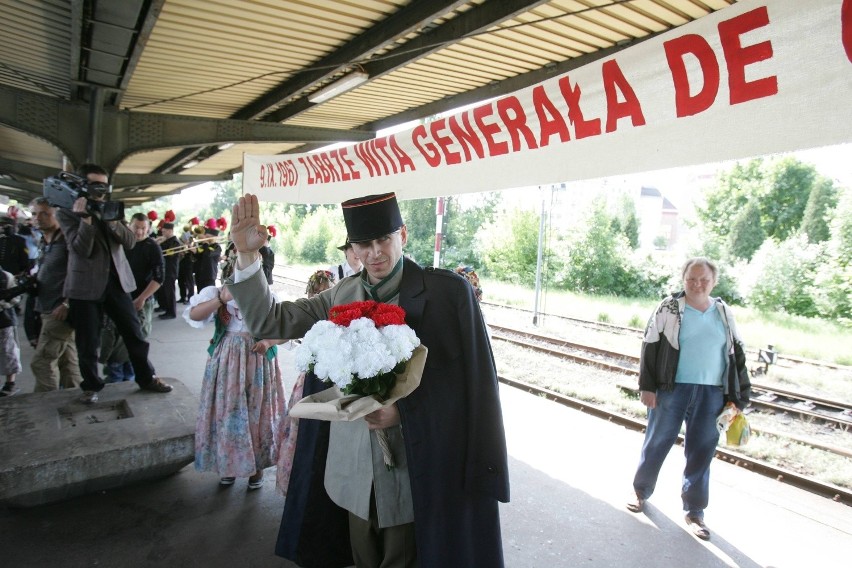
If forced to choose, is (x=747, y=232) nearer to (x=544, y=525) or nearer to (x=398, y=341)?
(x=544, y=525)

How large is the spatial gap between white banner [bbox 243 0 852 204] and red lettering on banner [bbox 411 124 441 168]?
68 mm

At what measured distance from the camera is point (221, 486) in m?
3.83

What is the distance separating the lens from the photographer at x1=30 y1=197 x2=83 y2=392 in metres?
4.50

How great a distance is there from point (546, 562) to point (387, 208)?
98.3 inches

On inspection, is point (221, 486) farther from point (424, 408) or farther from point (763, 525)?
point (763, 525)

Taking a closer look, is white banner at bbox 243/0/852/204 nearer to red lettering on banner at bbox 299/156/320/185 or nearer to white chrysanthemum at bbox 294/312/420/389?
white chrysanthemum at bbox 294/312/420/389

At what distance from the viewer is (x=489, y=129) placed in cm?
304

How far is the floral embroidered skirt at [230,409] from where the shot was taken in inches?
139

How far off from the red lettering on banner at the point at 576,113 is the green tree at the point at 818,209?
32.7 meters

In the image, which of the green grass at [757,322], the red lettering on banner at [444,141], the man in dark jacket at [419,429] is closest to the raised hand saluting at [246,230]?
the man in dark jacket at [419,429]

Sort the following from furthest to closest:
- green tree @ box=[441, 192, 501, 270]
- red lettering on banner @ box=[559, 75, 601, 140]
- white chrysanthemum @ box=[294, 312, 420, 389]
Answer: green tree @ box=[441, 192, 501, 270]
red lettering on banner @ box=[559, 75, 601, 140]
white chrysanthemum @ box=[294, 312, 420, 389]

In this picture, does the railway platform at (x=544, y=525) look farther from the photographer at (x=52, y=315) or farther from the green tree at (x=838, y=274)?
the green tree at (x=838, y=274)

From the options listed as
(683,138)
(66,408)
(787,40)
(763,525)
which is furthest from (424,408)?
(66,408)

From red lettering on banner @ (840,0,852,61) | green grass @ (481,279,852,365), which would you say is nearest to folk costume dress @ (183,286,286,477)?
red lettering on banner @ (840,0,852,61)
